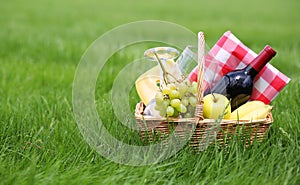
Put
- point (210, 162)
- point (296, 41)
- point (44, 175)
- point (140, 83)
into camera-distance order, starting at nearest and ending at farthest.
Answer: point (44, 175) → point (210, 162) → point (140, 83) → point (296, 41)

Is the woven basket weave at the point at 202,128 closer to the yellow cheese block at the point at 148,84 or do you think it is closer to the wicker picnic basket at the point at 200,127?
the wicker picnic basket at the point at 200,127

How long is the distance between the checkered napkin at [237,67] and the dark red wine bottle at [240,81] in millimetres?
46

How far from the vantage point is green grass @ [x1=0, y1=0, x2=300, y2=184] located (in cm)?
171

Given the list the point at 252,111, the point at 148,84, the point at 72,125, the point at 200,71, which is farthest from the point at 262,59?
the point at 72,125

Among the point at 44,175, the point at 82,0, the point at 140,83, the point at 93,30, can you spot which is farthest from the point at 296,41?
the point at 82,0

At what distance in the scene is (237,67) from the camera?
230cm

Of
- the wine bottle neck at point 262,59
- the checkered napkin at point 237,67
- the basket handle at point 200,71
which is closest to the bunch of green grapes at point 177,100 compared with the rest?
the basket handle at point 200,71

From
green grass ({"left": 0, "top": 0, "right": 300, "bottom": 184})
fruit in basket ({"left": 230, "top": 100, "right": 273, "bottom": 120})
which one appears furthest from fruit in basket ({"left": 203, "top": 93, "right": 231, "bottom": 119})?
green grass ({"left": 0, "top": 0, "right": 300, "bottom": 184})

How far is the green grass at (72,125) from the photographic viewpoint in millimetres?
1714

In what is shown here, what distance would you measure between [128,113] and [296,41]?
3371 mm

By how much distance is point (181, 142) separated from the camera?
1.89 m

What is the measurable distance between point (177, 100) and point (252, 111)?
0.38m

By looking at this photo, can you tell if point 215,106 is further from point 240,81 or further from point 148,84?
point 148,84

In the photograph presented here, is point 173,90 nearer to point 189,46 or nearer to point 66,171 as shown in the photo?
point 189,46
